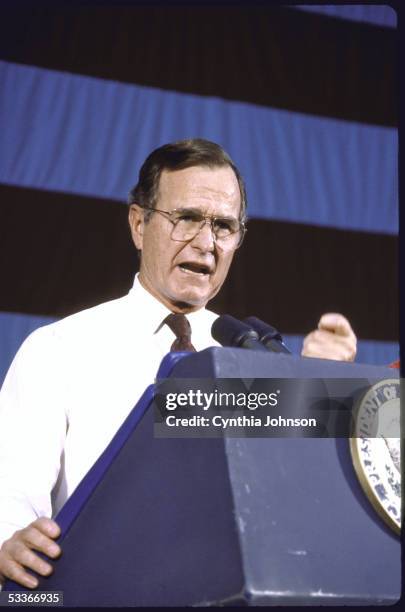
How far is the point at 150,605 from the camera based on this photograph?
0.77 meters

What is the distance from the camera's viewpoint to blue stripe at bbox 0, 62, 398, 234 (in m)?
2.33

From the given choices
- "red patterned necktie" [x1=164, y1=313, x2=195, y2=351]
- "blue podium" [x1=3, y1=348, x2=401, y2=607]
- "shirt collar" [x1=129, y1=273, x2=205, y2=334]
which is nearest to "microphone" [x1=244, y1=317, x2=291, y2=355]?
"blue podium" [x1=3, y1=348, x2=401, y2=607]

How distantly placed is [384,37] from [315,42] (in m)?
0.26

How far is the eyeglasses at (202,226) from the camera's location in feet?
6.01

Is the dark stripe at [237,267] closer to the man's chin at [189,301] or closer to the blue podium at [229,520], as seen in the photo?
the man's chin at [189,301]

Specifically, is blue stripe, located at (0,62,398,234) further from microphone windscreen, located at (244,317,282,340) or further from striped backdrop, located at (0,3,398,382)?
microphone windscreen, located at (244,317,282,340)

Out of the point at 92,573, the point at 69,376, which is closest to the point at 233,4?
the point at 69,376

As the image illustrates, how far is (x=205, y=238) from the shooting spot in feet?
5.93

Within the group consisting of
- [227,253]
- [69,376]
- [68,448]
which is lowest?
[68,448]

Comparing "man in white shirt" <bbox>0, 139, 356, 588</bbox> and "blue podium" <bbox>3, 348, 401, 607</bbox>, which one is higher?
"man in white shirt" <bbox>0, 139, 356, 588</bbox>

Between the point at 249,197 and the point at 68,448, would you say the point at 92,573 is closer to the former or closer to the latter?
the point at 68,448

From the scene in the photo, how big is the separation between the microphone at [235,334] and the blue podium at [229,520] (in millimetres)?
152

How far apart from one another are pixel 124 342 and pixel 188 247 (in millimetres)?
273

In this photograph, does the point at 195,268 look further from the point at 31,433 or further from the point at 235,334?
the point at 235,334
